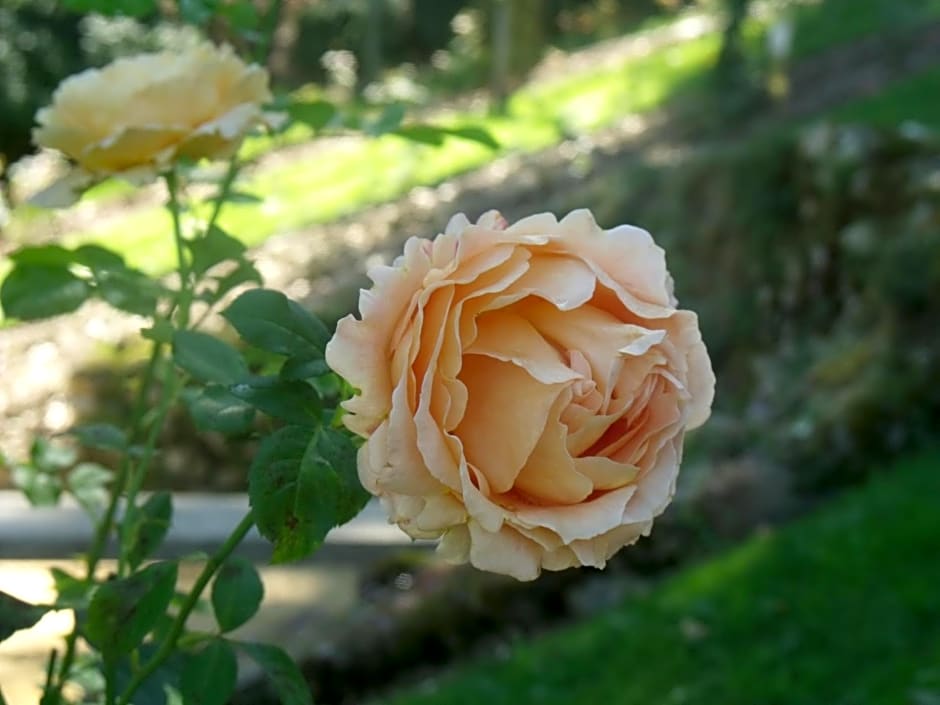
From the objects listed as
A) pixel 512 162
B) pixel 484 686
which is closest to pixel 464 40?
A: pixel 512 162

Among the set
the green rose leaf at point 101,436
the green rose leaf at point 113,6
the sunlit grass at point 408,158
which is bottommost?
the sunlit grass at point 408,158

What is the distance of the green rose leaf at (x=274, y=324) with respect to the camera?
565 mm

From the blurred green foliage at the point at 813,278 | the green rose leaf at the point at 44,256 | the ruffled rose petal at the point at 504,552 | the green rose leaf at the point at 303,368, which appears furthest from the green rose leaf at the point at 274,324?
the blurred green foliage at the point at 813,278

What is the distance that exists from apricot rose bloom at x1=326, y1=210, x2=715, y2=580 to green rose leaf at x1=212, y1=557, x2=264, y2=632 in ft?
0.64

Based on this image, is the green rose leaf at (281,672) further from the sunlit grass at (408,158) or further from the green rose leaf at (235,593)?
the sunlit grass at (408,158)

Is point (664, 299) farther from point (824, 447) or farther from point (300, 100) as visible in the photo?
point (824, 447)

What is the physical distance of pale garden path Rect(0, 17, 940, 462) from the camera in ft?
18.0

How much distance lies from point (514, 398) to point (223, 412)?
6.5 inches

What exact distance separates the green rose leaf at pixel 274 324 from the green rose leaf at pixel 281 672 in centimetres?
16

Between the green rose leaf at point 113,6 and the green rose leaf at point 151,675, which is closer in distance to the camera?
the green rose leaf at point 151,675

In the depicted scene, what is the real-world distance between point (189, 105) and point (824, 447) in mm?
3643

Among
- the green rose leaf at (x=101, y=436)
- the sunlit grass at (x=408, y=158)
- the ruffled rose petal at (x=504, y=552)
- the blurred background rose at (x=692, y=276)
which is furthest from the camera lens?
the sunlit grass at (x=408, y=158)

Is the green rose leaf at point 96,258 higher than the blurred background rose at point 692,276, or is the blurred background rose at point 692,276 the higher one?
the green rose leaf at point 96,258

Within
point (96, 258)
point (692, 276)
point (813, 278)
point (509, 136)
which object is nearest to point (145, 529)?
point (96, 258)
